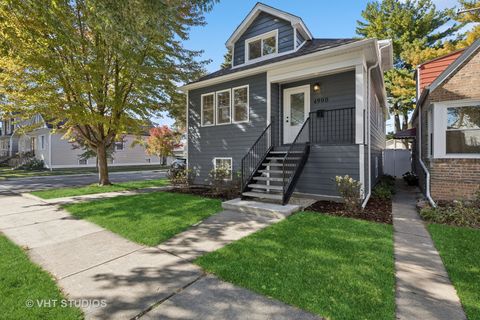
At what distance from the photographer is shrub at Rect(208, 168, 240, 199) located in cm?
830

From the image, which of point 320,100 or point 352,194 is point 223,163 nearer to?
point 320,100

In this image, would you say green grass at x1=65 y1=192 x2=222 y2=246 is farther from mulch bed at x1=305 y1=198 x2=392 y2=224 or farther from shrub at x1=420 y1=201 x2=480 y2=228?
shrub at x1=420 y1=201 x2=480 y2=228

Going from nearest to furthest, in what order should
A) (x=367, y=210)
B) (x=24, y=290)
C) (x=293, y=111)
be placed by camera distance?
(x=24, y=290)
(x=367, y=210)
(x=293, y=111)

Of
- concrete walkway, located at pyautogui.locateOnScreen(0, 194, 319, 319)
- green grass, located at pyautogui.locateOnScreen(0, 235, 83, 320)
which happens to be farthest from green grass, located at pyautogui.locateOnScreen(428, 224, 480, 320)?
green grass, located at pyautogui.locateOnScreen(0, 235, 83, 320)

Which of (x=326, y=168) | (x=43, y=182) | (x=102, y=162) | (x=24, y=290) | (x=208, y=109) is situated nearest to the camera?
(x=24, y=290)

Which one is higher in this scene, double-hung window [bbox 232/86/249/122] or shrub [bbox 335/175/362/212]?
double-hung window [bbox 232/86/249/122]

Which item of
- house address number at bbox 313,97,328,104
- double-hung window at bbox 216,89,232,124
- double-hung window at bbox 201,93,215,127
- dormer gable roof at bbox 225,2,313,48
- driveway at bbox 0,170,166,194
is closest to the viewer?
house address number at bbox 313,97,328,104

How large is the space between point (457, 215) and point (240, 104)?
23.9ft

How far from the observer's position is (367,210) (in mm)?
6531

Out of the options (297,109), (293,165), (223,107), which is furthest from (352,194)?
(223,107)

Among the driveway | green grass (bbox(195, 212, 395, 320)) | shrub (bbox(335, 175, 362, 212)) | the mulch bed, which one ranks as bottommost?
green grass (bbox(195, 212, 395, 320))

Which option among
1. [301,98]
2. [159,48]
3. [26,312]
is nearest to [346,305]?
[26,312]

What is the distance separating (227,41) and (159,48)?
3.11 m

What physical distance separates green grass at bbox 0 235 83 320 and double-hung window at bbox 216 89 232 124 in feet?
25.1
